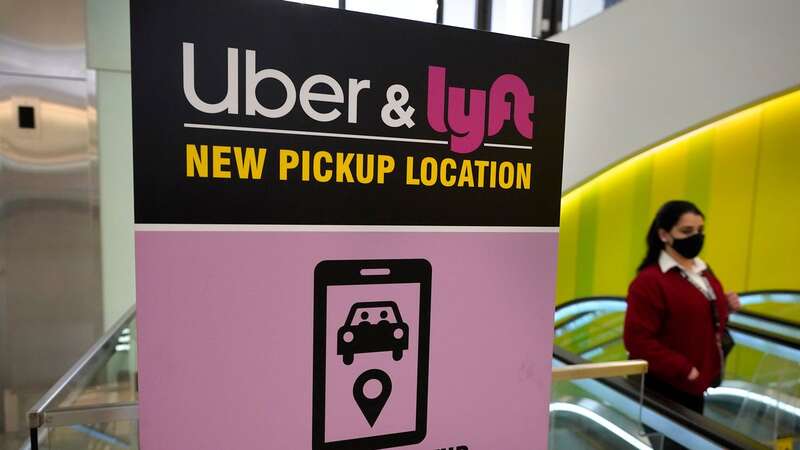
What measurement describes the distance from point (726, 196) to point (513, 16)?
3.04 m

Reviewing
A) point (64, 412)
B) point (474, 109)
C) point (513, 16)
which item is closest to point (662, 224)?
point (474, 109)

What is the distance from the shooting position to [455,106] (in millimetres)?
1035

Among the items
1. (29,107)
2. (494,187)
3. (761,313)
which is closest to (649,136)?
(761,313)

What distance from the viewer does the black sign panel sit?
86 cm

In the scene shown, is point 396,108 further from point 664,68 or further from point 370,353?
point 664,68

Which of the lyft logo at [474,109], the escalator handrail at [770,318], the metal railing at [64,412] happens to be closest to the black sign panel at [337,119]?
the lyft logo at [474,109]

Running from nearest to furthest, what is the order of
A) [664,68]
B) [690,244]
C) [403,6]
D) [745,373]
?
[690,244] < [664,68] < [745,373] < [403,6]

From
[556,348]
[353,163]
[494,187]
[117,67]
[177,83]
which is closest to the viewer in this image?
[177,83]

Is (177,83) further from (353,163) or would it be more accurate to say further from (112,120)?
(112,120)

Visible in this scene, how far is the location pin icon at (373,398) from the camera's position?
1.05 meters

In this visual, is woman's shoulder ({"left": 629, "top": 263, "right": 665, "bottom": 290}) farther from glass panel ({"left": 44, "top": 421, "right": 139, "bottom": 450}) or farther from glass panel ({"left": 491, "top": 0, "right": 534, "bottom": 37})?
glass panel ({"left": 491, "top": 0, "right": 534, "bottom": 37})

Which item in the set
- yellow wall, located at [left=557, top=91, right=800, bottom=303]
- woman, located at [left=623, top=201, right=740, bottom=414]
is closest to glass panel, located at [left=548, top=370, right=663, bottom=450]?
woman, located at [left=623, top=201, right=740, bottom=414]

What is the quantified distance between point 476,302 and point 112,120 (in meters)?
4.17

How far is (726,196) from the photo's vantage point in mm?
4727
